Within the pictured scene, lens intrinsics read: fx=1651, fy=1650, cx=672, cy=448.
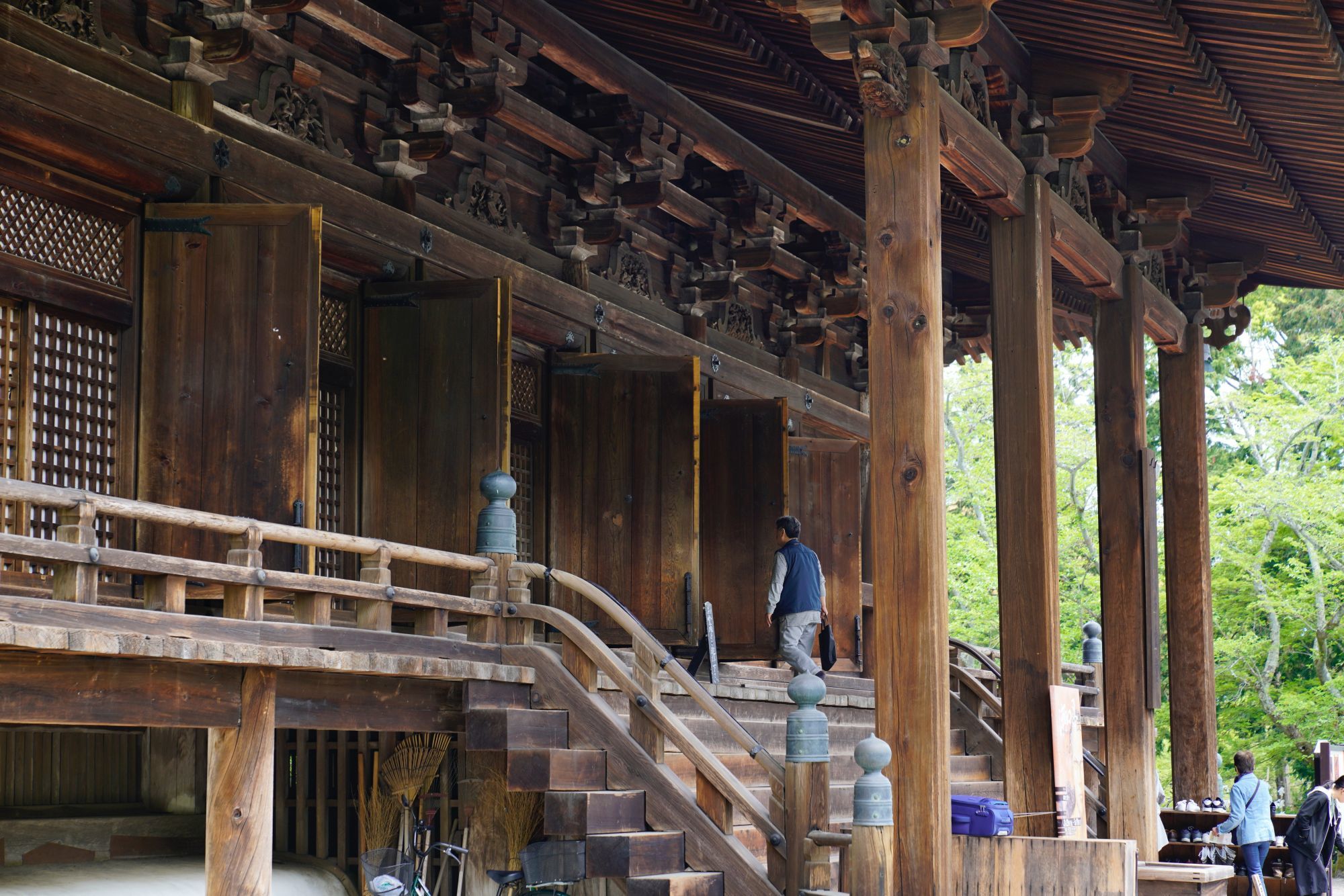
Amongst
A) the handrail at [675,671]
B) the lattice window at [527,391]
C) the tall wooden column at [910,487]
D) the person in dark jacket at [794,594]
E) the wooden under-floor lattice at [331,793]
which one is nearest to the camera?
the tall wooden column at [910,487]

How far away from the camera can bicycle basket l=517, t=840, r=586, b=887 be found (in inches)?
308

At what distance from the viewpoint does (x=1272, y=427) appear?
24.3 meters

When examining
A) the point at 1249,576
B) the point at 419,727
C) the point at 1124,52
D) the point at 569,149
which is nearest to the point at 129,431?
the point at 419,727

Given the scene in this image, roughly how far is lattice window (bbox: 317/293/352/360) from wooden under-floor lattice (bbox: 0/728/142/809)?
8.15 feet

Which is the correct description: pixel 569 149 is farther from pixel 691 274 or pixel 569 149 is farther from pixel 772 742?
pixel 772 742

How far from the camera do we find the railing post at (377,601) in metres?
7.69

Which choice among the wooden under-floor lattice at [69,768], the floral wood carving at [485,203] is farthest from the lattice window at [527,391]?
the wooden under-floor lattice at [69,768]

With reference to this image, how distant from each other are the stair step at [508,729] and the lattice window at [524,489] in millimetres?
2881

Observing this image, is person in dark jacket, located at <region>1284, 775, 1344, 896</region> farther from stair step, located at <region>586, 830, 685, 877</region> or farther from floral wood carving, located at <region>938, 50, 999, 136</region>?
stair step, located at <region>586, 830, 685, 877</region>

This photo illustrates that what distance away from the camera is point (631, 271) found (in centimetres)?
1236

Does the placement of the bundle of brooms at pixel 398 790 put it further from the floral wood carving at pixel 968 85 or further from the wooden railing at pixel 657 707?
the floral wood carving at pixel 968 85

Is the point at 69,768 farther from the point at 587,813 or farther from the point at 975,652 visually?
the point at 975,652

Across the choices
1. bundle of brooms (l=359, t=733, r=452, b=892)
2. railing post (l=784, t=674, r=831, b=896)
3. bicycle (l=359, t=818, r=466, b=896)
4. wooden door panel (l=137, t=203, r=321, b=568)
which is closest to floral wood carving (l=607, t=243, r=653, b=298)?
bundle of brooms (l=359, t=733, r=452, b=892)

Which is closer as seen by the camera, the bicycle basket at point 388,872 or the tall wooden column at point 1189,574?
the bicycle basket at point 388,872
